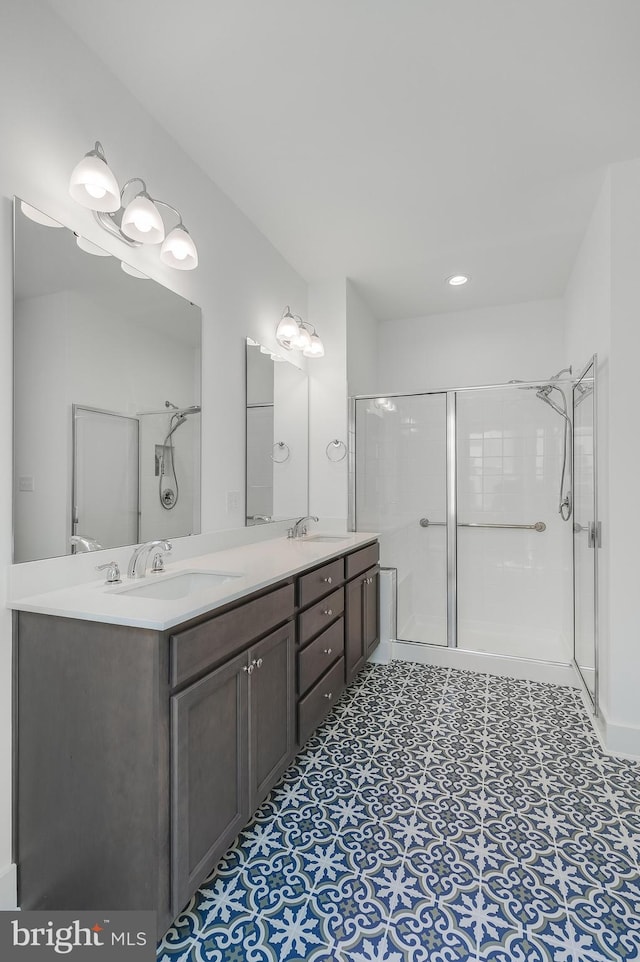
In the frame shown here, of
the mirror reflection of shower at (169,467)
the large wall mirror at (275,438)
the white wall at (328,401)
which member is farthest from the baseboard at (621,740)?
the mirror reflection of shower at (169,467)

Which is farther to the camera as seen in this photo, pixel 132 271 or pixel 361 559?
pixel 361 559

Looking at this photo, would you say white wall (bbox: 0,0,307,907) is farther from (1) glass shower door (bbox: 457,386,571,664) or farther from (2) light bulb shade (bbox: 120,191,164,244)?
(1) glass shower door (bbox: 457,386,571,664)

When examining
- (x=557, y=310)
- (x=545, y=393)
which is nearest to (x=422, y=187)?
(x=545, y=393)

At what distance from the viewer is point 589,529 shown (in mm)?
2553

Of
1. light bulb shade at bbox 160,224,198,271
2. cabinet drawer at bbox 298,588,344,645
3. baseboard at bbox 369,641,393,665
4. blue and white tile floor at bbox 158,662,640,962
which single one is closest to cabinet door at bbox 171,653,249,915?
blue and white tile floor at bbox 158,662,640,962

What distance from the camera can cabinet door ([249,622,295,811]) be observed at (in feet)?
5.33

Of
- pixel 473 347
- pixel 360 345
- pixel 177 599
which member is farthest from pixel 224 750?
pixel 473 347

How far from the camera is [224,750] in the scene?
57.1 inches

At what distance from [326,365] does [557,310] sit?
6.19 feet

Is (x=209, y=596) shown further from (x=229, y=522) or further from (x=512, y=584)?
(x=512, y=584)

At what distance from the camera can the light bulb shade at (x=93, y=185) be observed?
59.6 inches

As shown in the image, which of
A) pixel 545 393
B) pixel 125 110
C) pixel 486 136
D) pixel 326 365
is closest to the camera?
pixel 125 110

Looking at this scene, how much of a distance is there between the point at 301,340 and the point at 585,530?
199 cm

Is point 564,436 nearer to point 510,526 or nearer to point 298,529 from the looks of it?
point 510,526
